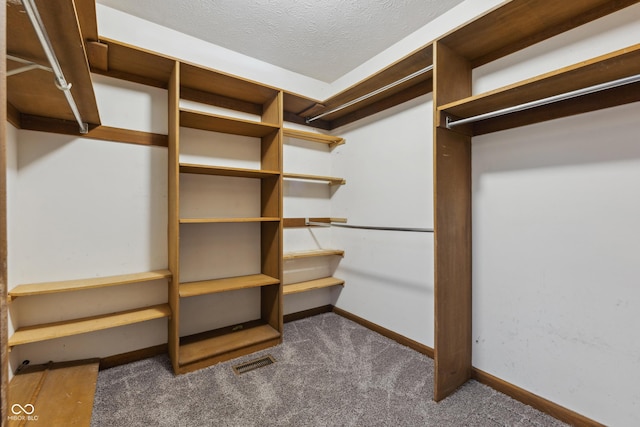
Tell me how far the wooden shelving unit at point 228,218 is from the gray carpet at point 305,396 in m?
0.15

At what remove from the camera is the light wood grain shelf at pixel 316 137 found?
113 inches

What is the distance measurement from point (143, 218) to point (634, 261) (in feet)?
10.1

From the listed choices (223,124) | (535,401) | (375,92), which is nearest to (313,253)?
(223,124)

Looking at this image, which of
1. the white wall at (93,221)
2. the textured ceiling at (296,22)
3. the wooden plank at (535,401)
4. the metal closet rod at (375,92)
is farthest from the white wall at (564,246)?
the white wall at (93,221)

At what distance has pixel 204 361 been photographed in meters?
2.12

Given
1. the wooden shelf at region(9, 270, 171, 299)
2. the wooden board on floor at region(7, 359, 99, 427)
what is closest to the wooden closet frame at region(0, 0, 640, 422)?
the wooden shelf at region(9, 270, 171, 299)

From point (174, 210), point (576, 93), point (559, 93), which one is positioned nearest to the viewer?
point (576, 93)

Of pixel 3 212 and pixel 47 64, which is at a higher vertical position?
pixel 47 64

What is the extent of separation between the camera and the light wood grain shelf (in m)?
2.87

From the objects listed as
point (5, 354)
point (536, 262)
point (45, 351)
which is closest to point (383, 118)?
→ point (536, 262)

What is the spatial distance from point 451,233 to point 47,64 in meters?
2.31

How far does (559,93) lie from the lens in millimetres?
1537

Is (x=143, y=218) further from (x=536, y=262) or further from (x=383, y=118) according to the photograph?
(x=536, y=262)

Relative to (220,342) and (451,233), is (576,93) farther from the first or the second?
(220,342)
